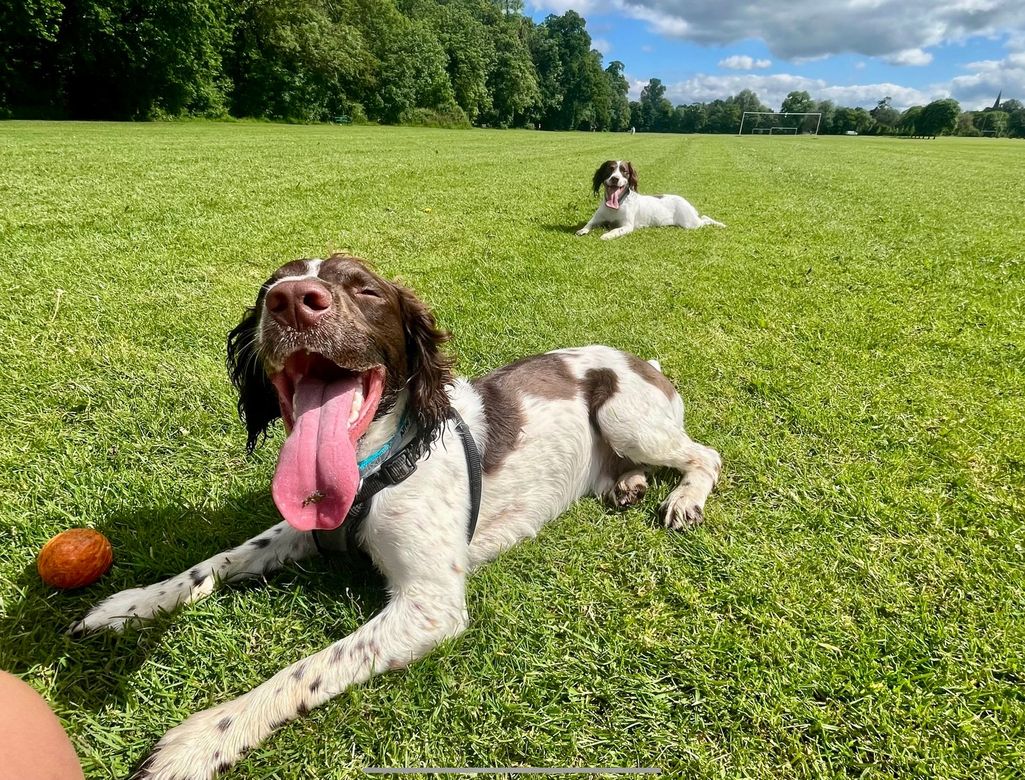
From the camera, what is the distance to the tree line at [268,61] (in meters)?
32.8

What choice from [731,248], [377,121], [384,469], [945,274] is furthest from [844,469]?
[377,121]

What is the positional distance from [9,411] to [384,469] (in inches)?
96.1

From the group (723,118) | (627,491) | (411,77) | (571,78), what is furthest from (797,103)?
(627,491)

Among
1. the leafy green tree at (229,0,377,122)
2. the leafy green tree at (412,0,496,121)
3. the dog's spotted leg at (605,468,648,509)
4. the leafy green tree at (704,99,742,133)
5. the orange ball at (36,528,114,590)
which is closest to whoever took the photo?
the orange ball at (36,528,114,590)

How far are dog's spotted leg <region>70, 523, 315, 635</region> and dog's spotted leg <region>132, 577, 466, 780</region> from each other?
20.6 inches

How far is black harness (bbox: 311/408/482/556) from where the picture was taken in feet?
7.10

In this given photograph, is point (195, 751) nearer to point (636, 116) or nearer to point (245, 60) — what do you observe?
point (245, 60)

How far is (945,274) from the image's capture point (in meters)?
6.77

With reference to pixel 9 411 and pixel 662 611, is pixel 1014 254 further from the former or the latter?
pixel 9 411

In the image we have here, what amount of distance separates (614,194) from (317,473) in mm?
8474

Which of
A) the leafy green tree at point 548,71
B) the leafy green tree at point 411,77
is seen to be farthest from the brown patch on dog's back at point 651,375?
the leafy green tree at point 548,71

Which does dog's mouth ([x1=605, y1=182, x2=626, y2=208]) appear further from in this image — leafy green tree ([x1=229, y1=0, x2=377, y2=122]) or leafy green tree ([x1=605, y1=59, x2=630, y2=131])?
leafy green tree ([x1=605, y1=59, x2=630, y2=131])

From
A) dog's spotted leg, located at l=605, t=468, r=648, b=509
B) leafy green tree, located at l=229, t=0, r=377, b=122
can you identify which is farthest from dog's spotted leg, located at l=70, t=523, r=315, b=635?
leafy green tree, located at l=229, t=0, r=377, b=122

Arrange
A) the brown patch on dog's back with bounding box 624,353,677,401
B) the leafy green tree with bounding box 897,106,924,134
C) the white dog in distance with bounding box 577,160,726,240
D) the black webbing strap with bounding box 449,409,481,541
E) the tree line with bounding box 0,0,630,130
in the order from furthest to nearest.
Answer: the leafy green tree with bounding box 897,106,924,134 < the tree line with bounding box 0,0,630,130 < the white dog in distance with bounding box 577,160,726,240 < the brown patch on dog's back with bounding box 624,353,677,401 < the black webbing strap with bounding box 449,409,481,541
